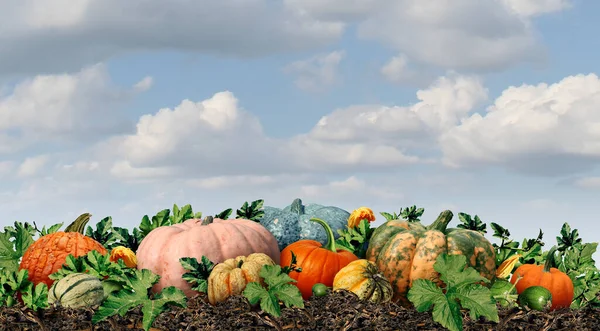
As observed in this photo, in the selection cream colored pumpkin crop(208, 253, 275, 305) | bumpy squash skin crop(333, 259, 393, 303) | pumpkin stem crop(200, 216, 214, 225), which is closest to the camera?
cream colored pumpkin crop(208, 253, 275, 305)

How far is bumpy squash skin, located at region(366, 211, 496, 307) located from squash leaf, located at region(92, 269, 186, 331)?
7.55 feet

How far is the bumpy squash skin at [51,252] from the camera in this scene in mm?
8945

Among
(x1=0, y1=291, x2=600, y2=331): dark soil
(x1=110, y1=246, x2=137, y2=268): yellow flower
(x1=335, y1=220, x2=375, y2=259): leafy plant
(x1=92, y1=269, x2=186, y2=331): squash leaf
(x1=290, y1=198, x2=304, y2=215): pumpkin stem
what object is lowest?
(x1=0, y1=291, x2=600, y2=331): dark soil

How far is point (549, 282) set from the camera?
8.57 meters

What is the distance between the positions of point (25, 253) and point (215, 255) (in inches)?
116

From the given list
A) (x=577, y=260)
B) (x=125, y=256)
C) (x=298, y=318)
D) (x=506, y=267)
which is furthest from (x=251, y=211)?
(x=577, y=260)

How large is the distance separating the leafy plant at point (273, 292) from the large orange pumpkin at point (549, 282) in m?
2.96

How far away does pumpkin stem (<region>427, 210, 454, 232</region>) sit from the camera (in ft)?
28.2

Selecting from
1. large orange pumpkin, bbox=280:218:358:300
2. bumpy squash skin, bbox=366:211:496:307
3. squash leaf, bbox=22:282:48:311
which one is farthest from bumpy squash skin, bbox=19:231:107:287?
bumpy squash skin, bbox=366:211:496:307

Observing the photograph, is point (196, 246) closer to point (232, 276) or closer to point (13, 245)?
point (232, 276)

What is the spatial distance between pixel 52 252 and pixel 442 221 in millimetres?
4694

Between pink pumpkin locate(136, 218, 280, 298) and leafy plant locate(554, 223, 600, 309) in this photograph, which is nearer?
pink pumpkin locate(136, 218, 280, 298)

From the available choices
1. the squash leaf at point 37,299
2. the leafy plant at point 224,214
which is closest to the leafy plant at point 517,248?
the leafy plant at point 224,214

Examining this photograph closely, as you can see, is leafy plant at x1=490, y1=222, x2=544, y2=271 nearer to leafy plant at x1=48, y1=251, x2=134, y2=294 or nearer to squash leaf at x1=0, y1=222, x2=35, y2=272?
leafy plant at x1=48, y1=251, x2=134, y2=294
